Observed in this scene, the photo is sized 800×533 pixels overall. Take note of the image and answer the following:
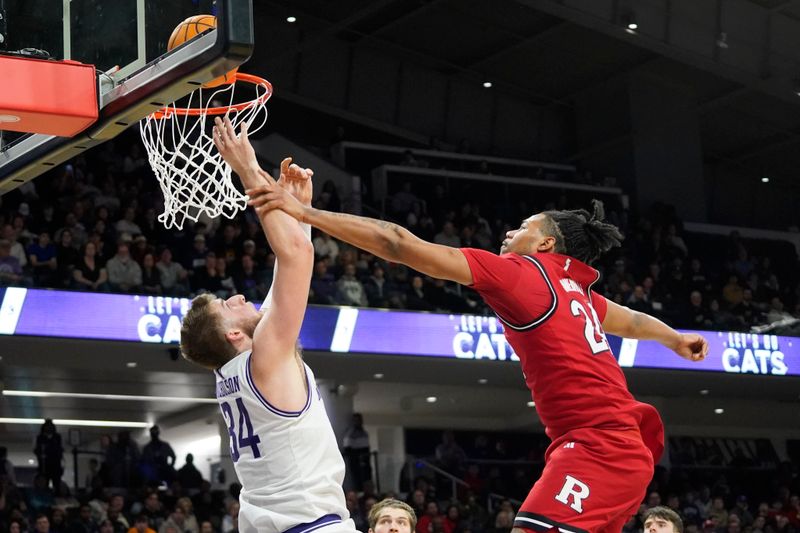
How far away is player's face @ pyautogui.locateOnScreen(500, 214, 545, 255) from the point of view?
193 inches

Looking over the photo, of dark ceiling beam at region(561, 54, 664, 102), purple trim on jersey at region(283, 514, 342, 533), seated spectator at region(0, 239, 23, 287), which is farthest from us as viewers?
dark ceiling beam at region(561, 54, 664, 102)

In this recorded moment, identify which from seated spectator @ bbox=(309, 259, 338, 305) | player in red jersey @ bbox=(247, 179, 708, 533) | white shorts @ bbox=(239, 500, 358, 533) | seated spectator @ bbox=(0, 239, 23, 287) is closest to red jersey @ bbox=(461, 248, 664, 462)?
player in red jersey @ bbox=(247, 179, 708, 533)

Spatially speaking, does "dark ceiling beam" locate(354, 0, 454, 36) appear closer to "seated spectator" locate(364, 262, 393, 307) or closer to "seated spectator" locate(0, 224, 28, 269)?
"seated spectator" locate(364, 262, 393, 307)

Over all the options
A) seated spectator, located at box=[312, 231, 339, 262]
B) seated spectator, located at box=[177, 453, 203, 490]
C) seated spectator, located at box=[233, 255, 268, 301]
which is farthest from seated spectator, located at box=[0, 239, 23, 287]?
seated spectator, located at box=[312, 231, 339, 262]

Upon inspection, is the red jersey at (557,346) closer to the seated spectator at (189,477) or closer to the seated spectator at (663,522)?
the seated spectator at (663,522)

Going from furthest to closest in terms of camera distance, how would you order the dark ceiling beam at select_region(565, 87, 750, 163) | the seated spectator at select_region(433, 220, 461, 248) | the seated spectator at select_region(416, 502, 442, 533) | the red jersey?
the dark ceiling beam at select_region(565, 87, 750, 163) < the seated spectator at select_region(433, 220, 461, 248) < the seated spectator at select_region(416, 502, 442, 533) < the red jersey

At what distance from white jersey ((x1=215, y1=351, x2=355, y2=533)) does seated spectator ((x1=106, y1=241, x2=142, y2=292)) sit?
34.8ft

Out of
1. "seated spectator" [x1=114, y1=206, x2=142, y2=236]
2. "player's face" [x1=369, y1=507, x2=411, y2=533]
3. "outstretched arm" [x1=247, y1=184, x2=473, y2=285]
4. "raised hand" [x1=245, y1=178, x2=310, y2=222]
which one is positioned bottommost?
"player's face" [x1=369, y1=507, x2=411, y2=533]

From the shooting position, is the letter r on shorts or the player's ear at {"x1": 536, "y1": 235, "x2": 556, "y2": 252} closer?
the letter r on shorts

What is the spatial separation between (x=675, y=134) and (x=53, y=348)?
54.1ft

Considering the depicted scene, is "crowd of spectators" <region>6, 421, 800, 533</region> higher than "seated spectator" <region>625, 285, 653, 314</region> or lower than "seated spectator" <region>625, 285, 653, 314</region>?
lower

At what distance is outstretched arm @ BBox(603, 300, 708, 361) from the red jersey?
510 millimetres

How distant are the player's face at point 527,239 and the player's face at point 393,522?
1592 millimetres

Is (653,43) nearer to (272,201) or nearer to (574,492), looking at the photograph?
(574,492)
